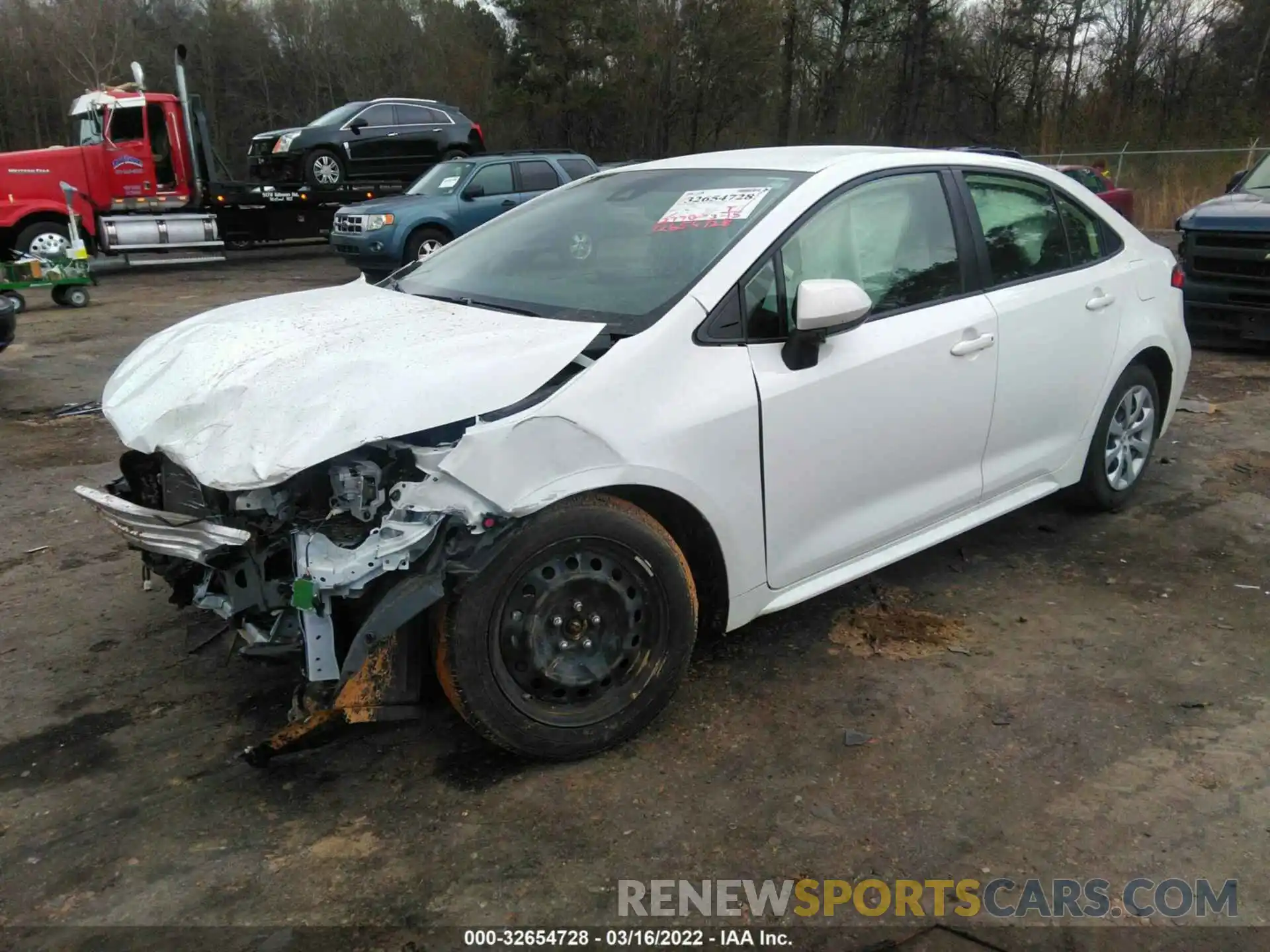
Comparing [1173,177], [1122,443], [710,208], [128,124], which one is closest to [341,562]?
[710,208]

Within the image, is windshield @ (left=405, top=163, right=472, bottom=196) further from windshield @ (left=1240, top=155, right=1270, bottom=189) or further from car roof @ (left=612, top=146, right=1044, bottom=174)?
car roof @ (left=612, top=146, right=1044, bottom=174)

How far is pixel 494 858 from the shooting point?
254 centimetres

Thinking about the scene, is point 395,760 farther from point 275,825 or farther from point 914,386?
point 914,386

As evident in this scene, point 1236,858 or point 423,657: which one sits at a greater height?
point 423,657

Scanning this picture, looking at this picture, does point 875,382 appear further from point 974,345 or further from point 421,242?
point 421,242

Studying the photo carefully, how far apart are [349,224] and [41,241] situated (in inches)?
198

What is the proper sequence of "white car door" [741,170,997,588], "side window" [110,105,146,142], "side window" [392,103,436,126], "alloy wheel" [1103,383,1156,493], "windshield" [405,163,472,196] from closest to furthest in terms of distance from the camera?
"white car door" [741,170,997,588] < "alloy wheel" [1103,383,1156,493] < "windshield" [405,163,472,196] < "side window" [110,105,146,142] < "side window" [392,103,436,126]

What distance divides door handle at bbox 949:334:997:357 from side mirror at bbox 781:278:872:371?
0.64 meters

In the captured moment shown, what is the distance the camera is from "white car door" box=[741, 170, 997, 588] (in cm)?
316

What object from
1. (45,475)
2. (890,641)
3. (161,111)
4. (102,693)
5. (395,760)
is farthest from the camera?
(161,111)

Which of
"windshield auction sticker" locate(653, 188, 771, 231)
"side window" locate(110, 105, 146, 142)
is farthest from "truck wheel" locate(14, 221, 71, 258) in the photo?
"windshield auction sticker" locate(653, 188, 771, 231)

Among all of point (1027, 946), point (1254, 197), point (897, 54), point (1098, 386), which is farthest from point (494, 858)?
point (897, 54)

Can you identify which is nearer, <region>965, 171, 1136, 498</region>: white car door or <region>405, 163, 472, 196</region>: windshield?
<region>965, 171, 1136, 498</region>: white car door

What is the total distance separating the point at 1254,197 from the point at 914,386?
7.31 metres
